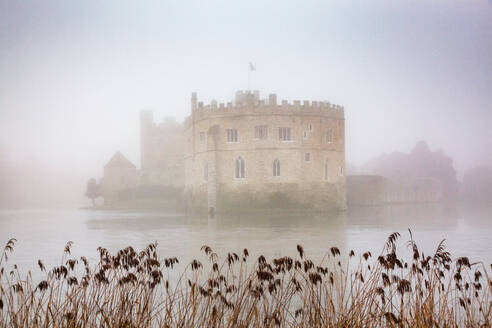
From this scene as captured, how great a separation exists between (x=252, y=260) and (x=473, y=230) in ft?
39.8

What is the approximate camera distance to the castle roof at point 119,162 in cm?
6047

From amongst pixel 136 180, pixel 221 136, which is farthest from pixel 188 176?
pixel 136 180

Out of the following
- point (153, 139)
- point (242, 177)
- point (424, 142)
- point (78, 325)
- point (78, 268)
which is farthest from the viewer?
point (424, 142)

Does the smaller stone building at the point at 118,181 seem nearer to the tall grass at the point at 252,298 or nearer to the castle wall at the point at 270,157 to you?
the castle wall at the point at 270,157

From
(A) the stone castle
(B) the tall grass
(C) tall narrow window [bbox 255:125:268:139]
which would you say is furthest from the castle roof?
(B) the tall grass

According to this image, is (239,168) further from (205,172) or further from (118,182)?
(118,182)

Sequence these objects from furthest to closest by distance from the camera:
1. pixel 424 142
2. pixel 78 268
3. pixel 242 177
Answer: pixel 424 142
pixel 242 177
pixel 78 268

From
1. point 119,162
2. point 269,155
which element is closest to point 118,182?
point 119,162

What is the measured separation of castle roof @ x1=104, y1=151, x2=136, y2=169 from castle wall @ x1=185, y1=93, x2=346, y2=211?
2572cm

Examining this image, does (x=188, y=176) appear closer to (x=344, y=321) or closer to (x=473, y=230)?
(x=473, y=230)

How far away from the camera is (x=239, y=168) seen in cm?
3628

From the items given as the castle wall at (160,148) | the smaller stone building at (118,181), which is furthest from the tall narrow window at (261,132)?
the smaller stone building at (118,181)

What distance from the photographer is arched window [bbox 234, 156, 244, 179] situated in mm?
36125

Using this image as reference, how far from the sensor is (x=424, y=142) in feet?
253
